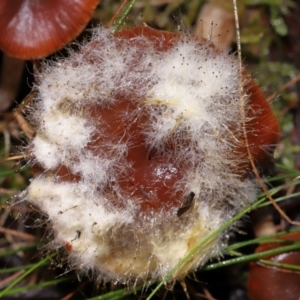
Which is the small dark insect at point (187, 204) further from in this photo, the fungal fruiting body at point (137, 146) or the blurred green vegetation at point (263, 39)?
A: the blurred green vegetation at point (263, 39)

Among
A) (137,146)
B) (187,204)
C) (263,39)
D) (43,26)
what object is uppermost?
(43,26)

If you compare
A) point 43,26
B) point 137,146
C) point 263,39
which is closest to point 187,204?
point 137,146

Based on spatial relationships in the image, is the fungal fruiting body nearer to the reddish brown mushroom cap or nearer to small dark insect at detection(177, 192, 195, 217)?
small dark insect at detection(177, 192, 195, 217)

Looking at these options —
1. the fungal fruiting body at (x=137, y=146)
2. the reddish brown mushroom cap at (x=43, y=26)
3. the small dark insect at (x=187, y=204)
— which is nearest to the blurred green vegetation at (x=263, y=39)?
the reddish brown mushroom cap at (x=43, y=26)

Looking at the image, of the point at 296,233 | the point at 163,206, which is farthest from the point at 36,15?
the point at 296,233

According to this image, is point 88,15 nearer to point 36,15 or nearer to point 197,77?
point 36,15

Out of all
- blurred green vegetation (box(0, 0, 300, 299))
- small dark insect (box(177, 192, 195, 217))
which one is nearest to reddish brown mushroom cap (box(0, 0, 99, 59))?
blurred green vegetation (box(0, 0, 300, 299))

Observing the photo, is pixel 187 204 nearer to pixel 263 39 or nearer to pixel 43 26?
pixel 43 26
